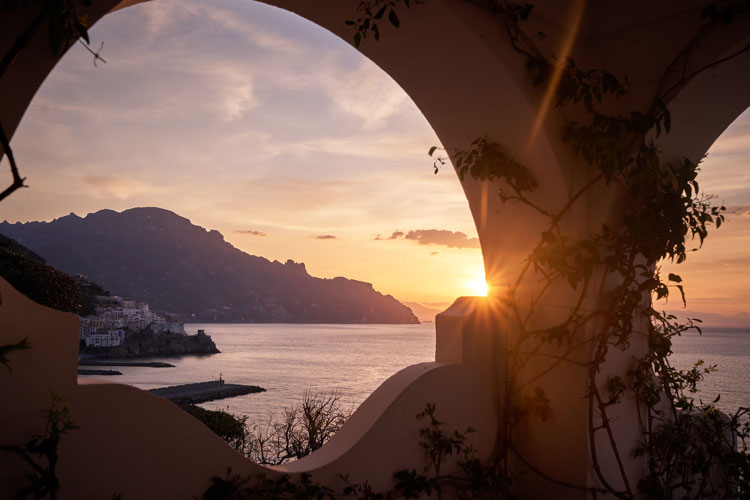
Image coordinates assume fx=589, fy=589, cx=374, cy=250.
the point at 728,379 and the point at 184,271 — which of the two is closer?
the point at 728,379

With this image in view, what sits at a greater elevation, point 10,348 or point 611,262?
point 611,262

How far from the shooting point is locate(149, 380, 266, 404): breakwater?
3831cm

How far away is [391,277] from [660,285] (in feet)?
203

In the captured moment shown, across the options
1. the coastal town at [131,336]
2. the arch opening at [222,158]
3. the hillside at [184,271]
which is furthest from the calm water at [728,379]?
the hillside at [184,271]

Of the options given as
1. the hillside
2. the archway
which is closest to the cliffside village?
the hillside

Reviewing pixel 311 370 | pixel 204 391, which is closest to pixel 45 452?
pixel 204 391

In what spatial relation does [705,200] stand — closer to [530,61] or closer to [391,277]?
[530,61]

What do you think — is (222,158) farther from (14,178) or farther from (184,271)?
(184,271)

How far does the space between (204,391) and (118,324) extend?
1225 inches

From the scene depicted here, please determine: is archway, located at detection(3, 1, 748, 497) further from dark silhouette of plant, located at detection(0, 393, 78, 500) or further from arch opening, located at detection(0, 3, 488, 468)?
dark silhouette of plant, located at detection(0, 393, 78, 500)

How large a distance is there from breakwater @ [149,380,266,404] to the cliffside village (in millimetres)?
19962

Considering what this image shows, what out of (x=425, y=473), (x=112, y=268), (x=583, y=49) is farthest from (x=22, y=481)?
(x=112, y=268)

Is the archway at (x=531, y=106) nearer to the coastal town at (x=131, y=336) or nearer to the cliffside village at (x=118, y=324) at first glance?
the cliffside village at (x=118, y=324)

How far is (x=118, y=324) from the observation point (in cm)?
6600
